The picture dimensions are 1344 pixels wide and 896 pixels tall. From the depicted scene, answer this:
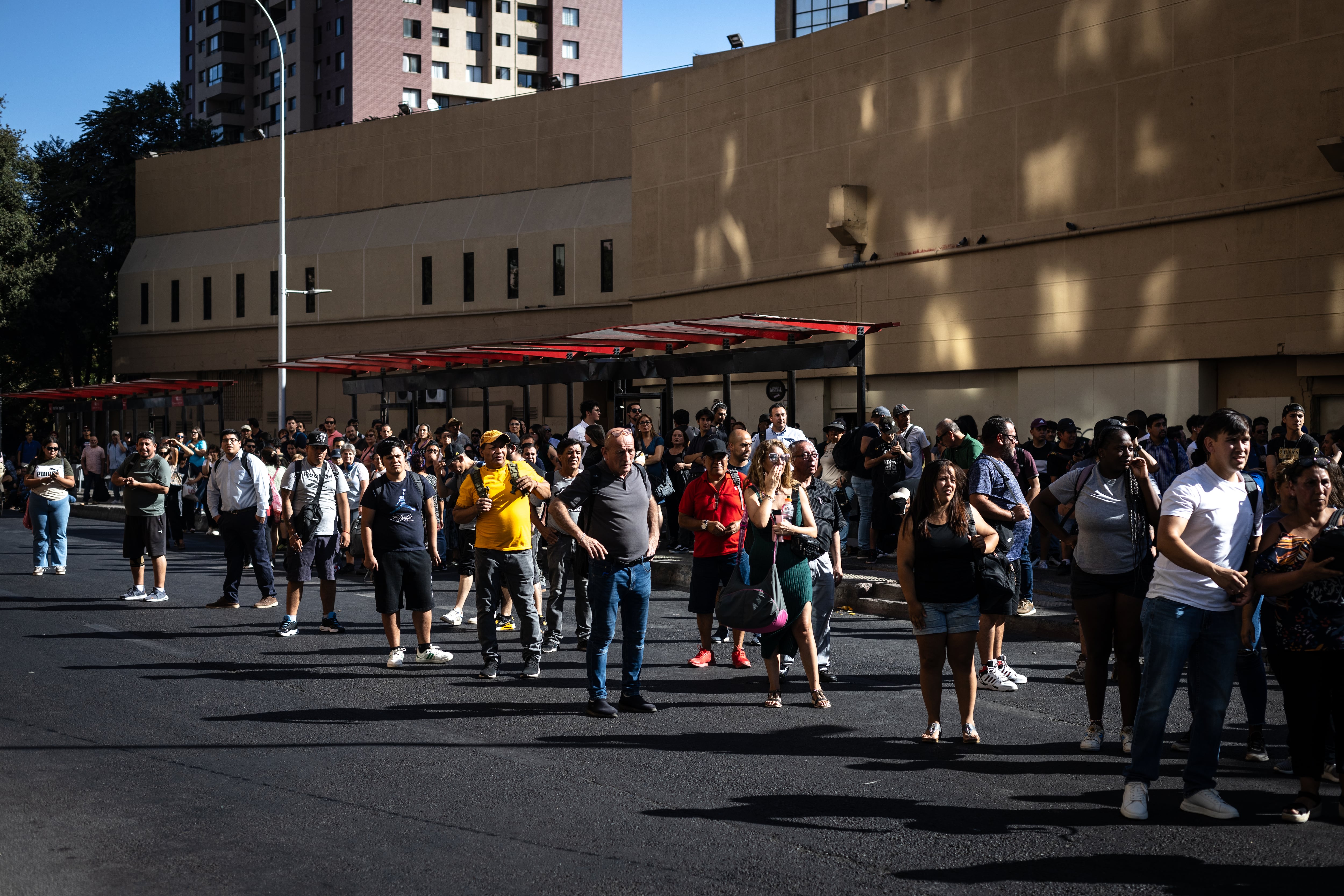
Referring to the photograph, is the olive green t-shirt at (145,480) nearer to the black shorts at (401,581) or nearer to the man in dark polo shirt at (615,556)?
the black shorts at (401,581)

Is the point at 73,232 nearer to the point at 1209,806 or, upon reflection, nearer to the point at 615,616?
the point at 615,616

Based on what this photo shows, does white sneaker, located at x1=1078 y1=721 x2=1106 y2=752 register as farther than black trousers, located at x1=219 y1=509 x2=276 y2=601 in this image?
No

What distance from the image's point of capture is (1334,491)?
6250 millimetres

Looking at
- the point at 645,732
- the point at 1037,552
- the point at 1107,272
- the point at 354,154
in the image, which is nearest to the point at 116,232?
the point at 354,154

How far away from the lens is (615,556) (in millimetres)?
8797

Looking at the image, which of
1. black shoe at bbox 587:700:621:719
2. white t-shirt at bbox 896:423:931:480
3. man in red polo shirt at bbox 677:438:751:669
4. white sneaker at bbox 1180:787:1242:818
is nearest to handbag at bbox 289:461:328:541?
man in red polo shirt at bbox 677:438:751:669

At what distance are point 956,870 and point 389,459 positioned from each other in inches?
258

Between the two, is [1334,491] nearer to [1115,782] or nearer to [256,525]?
[1115,782]

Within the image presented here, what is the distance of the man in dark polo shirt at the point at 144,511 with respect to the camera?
14594mm

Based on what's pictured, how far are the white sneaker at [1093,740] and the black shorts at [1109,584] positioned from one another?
0.71 metres

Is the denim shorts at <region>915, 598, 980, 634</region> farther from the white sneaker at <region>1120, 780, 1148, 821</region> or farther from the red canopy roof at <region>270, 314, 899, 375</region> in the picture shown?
the red canopy roof at <region>270, 314, 899, 375</region>

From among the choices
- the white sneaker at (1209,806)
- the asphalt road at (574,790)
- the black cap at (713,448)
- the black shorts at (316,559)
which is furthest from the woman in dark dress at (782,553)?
the black shorts at (316,559)

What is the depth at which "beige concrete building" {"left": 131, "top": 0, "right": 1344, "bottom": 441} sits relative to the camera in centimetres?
1950

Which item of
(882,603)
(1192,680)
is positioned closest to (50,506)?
(882,603)
